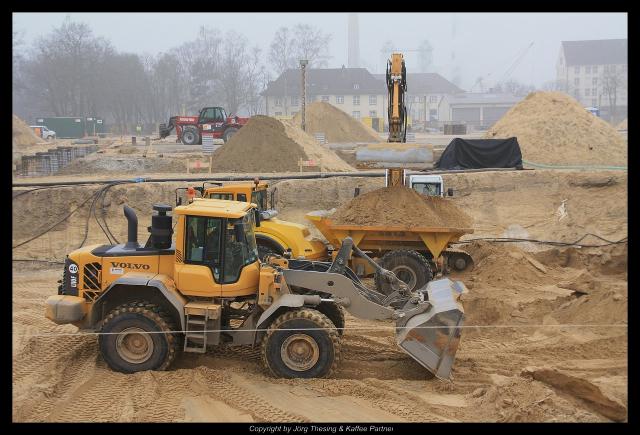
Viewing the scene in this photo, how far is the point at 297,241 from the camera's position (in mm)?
13297

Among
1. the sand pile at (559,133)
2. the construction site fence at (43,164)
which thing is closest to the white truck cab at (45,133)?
the construction site fence at (43,164)

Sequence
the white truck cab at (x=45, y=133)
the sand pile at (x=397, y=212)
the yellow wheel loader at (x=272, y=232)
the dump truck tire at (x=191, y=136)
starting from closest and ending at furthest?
the yellow wheel loader at (x=272, y=232) → the sand pile at (x=397, y=212) → the dump truck tire at (x=191, y=136) → the white truck cab at (x=45, y=133)

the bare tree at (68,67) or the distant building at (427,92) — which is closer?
the bare tree at (68,67)

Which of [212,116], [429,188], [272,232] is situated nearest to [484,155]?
[429,188]

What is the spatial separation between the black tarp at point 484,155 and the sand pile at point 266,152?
4689 millimetres

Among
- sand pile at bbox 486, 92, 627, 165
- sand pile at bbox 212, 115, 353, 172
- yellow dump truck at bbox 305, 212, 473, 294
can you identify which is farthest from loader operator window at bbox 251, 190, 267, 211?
sand pile at bbox 486, 92, 627, 165

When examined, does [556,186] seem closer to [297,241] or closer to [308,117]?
[297,241]

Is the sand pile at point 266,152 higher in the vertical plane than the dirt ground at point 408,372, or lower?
higher

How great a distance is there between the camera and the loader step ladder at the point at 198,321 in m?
8.96

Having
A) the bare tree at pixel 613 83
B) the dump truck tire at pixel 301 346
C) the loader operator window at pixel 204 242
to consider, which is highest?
the bare tree at pixel 613 83

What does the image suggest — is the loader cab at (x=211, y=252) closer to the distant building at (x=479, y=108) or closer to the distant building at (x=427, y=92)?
the distant building at (x=479, y=108)

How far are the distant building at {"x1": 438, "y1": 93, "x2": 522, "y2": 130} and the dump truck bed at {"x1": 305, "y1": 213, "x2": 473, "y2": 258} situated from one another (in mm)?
73604

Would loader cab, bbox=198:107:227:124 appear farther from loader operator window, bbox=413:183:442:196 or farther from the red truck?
loader operator window, bbox=413:183:442:196

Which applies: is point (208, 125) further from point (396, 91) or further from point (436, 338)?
point (436, 338)
